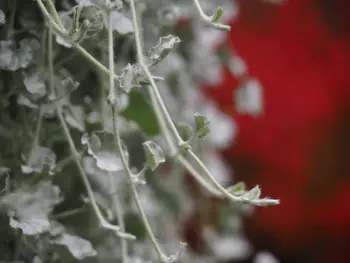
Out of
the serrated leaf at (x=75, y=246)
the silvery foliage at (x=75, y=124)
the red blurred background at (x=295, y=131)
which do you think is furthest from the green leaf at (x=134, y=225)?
the red blurred background at (x=295, y=131)

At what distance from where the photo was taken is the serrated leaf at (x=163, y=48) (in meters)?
0.38

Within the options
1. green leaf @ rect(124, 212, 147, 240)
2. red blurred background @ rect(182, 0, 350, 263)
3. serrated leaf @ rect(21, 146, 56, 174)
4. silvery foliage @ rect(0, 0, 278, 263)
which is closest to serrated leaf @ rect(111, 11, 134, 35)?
silvery foliage @ rect(0, 0, 278, 263)

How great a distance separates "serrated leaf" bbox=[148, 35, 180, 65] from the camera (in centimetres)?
38

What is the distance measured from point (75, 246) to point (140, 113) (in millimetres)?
165

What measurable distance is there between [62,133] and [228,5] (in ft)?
1.07

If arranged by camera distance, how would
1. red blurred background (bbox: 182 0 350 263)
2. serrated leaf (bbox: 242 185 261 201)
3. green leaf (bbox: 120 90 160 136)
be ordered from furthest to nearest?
red blurred background (bbox: 182 0 350 263) → green leaf (bbox: 120 90 160 136) → serrated leaf (bbox: 242 185 261 201)

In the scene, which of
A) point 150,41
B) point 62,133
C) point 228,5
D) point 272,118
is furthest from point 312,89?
point 62,133

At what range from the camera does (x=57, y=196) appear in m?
0.44

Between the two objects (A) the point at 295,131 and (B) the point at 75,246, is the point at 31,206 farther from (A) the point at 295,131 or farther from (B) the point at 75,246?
(A) the point at 295,131

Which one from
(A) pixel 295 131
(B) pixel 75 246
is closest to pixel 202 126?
(B) pixel 75 246

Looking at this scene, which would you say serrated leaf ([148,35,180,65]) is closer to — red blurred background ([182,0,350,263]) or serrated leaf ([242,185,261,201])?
serrated leaf ([242,185,261,201])

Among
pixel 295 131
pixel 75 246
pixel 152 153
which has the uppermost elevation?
pixel 152 153

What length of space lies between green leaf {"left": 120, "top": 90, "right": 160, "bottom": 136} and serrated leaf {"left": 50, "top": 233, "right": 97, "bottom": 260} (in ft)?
0.50

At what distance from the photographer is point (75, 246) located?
0.44 metres
